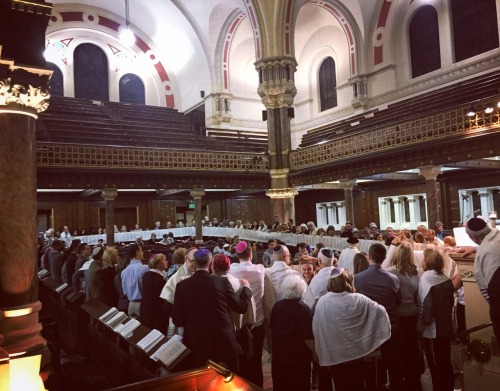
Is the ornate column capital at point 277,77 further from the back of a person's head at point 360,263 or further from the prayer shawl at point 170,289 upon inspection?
the prayer shawl at point 170,289

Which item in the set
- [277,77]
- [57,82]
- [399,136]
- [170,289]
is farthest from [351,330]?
[57,82]

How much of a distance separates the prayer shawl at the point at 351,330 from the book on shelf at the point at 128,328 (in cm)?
187

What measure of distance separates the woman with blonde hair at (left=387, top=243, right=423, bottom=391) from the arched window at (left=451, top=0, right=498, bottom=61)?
54.9 feet

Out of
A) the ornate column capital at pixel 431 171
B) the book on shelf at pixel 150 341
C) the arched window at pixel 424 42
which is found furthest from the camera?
the arched window at pixel 424 42

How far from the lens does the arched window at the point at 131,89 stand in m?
28.2

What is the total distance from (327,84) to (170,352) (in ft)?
78.4

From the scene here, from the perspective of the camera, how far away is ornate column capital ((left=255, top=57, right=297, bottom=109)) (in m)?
17.9

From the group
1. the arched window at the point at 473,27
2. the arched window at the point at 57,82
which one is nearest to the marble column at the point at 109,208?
the arched window at the point at 57,82

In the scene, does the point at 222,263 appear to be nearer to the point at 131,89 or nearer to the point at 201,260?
the point at 201,260

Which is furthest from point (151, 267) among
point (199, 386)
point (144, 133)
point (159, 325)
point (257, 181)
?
point (144, 133)

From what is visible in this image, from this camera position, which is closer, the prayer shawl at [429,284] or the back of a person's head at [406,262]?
the prayer shawl at [429,284]

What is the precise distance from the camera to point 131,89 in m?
28.4

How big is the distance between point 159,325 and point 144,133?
16332 millimetres

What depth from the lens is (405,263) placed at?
4.44 m
